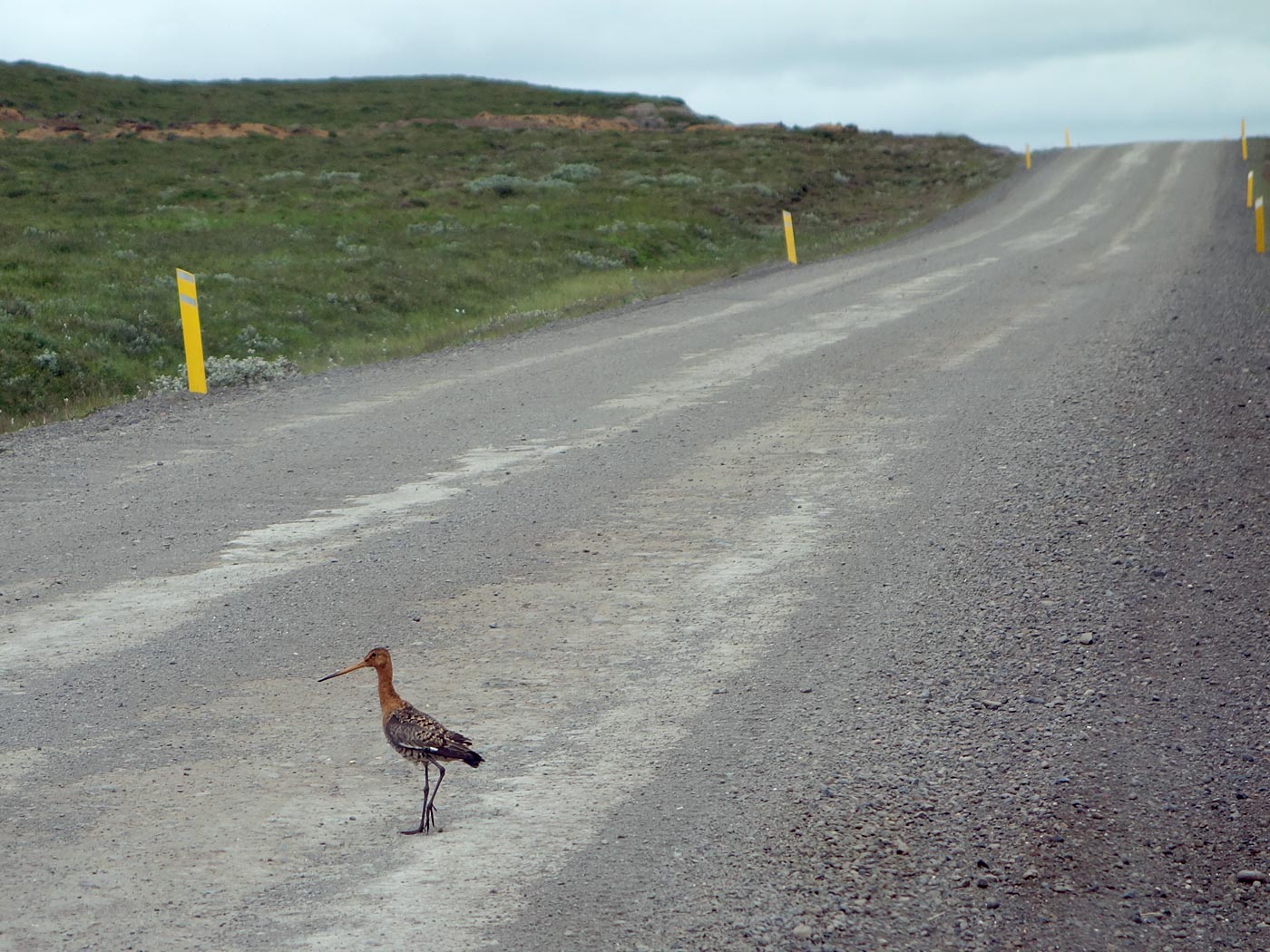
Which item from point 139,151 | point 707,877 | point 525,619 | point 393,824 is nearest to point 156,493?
point 525,619

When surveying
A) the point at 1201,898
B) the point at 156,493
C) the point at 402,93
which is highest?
the point at 402,93

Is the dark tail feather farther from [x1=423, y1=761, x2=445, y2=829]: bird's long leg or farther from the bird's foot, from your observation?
the bird's foot

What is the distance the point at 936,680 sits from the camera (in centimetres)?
539

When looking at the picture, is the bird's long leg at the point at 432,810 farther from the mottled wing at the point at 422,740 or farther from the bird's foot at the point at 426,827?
the mottled wing at the point at 422,740

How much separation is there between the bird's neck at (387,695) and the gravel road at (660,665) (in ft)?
1.19

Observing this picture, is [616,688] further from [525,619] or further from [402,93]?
[402,93]

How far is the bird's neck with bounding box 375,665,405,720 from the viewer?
13.9ft

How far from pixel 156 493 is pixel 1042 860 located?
22.0 feet

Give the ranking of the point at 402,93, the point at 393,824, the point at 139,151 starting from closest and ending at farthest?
1. the point at 393,824
2. the point at 139,151
3. the point at 402,93

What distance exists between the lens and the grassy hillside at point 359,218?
18156mm

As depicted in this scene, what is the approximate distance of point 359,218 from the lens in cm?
3216

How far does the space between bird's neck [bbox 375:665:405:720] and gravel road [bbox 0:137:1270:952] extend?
36 cm

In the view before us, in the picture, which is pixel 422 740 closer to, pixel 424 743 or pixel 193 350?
pixel 424 743

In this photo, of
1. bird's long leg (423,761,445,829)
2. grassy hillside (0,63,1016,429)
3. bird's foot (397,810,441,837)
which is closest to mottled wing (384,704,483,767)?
bird's long leg (423,761,445,829)
